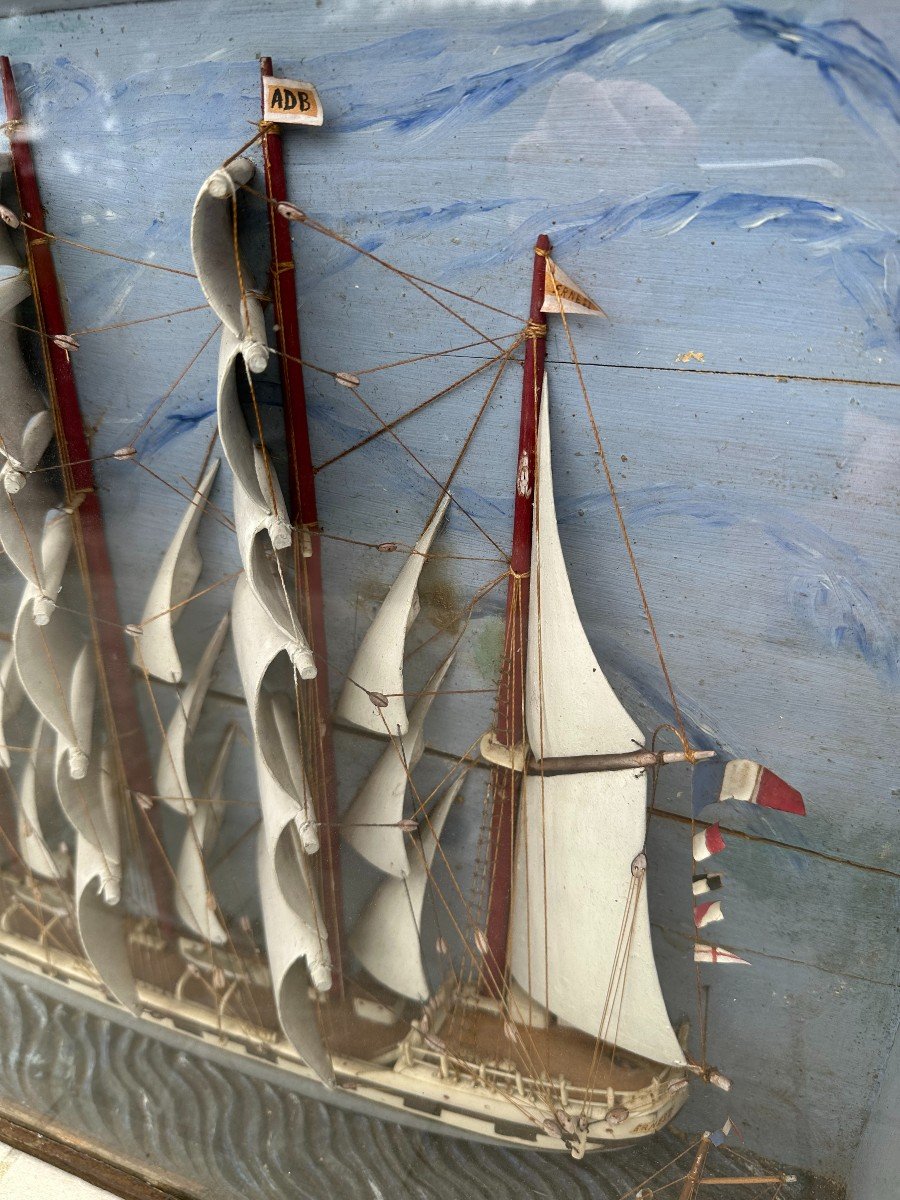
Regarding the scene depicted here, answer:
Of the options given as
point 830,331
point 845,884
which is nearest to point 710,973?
point 845,884

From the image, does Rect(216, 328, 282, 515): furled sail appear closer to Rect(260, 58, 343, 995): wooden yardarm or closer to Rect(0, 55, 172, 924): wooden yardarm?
Rect(260, 58, 343, 995): wooden yardarm

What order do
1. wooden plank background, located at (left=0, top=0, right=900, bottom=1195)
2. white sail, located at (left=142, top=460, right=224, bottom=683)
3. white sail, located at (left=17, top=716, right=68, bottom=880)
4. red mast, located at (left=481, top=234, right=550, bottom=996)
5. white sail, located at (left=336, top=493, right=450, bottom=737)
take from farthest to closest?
white sail, located at (left=17, top=716, right=68, bottom=880) → white sail, located at (left=142, top=460, right=224, bottom=683) → white sail, located at (left=336, top=493, right=450, bottom=737) → red mast, located at (left=481, top=234, right=550, bottom=996) → wooden plank background, located at (left=0, top=0, right=900, bottom=1195)

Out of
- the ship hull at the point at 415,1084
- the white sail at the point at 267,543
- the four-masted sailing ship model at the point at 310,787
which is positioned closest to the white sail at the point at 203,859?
the four-masted sailing ship model at the point at 310,787

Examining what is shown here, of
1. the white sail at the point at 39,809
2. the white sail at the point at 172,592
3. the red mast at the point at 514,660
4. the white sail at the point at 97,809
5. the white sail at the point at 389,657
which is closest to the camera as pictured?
the red mast at the point at 514,660

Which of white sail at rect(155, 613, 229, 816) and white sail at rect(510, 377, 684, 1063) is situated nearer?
white sail at rect(510, 377, 684, 1063)

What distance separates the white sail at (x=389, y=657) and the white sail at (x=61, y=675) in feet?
1.37

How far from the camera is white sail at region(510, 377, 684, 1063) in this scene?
3.43ft

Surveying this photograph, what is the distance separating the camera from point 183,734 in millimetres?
1368

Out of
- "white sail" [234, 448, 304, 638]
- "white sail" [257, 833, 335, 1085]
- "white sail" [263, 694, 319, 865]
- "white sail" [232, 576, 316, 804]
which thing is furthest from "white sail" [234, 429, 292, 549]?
"white sail" [257, 833, 335, 1085]

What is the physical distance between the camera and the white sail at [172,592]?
124 centimetres

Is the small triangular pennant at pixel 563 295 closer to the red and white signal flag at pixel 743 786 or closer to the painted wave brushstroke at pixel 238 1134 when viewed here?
the red and white signal flag at pixel 743 786

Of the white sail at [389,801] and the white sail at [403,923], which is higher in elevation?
the white sail at [389,801]

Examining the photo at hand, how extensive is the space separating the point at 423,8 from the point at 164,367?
50cm

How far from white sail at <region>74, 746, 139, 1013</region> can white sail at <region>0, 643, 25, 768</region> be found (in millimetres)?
171
